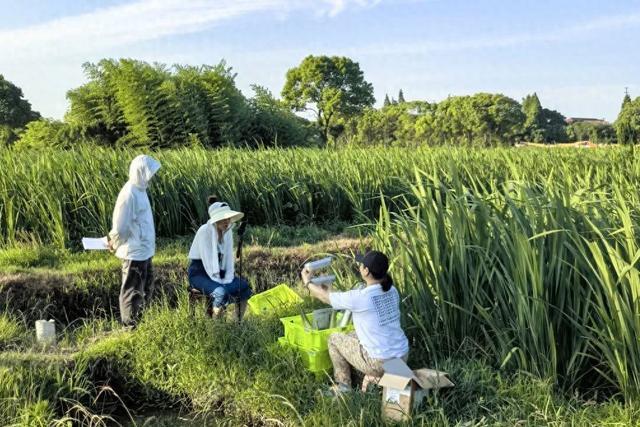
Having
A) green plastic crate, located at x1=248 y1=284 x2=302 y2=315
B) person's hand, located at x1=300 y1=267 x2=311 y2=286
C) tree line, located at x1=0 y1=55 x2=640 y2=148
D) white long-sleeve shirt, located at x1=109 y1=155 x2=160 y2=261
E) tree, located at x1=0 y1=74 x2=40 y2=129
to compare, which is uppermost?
tree, located at x1=0 y1=74 x2=40 y2=129

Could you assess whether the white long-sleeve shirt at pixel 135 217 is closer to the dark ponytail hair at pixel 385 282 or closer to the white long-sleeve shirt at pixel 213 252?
the white long-sleeve shirt at pixel 213 252

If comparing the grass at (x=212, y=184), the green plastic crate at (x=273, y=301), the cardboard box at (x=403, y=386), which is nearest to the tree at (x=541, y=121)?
the grass at (x=212, y=184)

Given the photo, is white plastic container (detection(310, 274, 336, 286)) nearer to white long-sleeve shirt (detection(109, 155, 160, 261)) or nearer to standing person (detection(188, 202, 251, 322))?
standing person (detection(188, 202, 251, 322))

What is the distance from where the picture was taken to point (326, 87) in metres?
37.9

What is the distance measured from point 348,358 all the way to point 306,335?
370 millimetres

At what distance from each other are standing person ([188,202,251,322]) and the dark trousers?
0.40 meters

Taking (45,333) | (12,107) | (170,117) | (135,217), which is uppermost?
(12,107)

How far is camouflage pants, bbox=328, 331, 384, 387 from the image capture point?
310 cm

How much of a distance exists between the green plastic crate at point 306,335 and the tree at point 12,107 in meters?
27.7

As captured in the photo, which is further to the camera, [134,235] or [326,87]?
[326,87]

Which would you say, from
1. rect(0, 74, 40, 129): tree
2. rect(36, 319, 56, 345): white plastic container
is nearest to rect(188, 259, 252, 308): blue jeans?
rect(36, 319, 56, 345): white plastic container

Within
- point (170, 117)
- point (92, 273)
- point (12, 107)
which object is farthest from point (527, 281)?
point (12, 107)

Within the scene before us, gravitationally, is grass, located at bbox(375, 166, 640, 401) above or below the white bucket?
above

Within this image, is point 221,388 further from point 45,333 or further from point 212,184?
point 212,184
